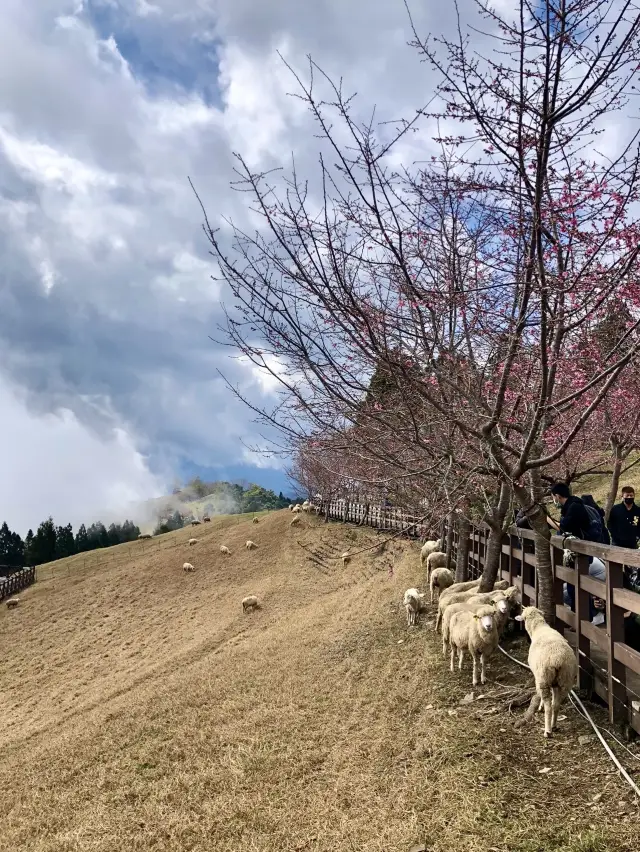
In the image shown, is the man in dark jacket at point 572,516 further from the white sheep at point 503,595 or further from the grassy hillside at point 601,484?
the grassy hillside at point 601,484

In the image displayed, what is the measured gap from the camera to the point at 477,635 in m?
6.64

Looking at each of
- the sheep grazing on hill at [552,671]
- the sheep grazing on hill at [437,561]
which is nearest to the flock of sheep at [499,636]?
the sheep grazing on hill at [552,671]

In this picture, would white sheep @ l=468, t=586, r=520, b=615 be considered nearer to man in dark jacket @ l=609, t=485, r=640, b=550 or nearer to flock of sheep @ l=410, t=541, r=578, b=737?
flock of sheep @ l=410, t=541, r=578, b=737

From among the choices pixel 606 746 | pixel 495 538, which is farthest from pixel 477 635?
pixel 606 746

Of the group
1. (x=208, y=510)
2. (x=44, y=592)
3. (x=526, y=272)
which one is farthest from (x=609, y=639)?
(x=208, y=510)

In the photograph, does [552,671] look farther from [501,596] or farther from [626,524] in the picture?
[626,524]

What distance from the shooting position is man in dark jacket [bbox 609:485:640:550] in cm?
866

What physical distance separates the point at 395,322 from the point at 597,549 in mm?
2779

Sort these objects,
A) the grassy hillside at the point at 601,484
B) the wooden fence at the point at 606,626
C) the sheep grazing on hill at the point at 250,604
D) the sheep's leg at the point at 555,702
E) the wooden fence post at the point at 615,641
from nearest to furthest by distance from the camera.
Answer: the wooden fence at the point at 606,626 → the wooden fence post at the point at 615,641 → the sheep's leg at the point at 555,702 → the sheep grazing on hill at the point at 250,604 → the grassy hillside at the point at 601,484

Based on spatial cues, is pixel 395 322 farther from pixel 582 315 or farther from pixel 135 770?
pixel 135 770

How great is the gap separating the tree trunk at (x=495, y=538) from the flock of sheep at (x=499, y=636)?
209mm

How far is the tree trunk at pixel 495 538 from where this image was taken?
7.57 metres

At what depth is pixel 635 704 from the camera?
4.68 meters

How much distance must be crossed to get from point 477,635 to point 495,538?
1970 millimetres
